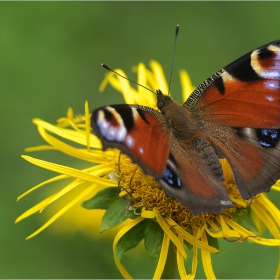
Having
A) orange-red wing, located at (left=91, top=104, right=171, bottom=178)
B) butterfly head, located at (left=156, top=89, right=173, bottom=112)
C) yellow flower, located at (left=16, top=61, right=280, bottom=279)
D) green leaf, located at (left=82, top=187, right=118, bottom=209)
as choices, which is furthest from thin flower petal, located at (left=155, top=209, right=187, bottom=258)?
butterfly head, located at (left=156, top=89, right=173, bottom=112)

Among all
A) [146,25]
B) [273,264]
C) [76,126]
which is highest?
[146,25]

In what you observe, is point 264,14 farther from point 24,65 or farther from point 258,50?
point 258,50

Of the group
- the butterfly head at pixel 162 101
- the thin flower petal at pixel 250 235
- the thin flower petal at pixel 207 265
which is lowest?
the thin flower petal at pixel 207 265

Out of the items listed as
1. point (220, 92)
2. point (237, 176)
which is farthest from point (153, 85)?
point (237, 176)

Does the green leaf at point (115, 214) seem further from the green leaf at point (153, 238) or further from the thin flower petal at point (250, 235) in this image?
the thin flower petal at point (250, 235)

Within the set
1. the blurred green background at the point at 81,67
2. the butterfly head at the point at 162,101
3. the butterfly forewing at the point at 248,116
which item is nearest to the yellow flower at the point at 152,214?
the butterfly forewing at the point at 248,116

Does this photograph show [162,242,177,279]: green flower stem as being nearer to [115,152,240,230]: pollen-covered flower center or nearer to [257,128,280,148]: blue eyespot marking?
[115,152,240,230]: pollen-covered flower center
